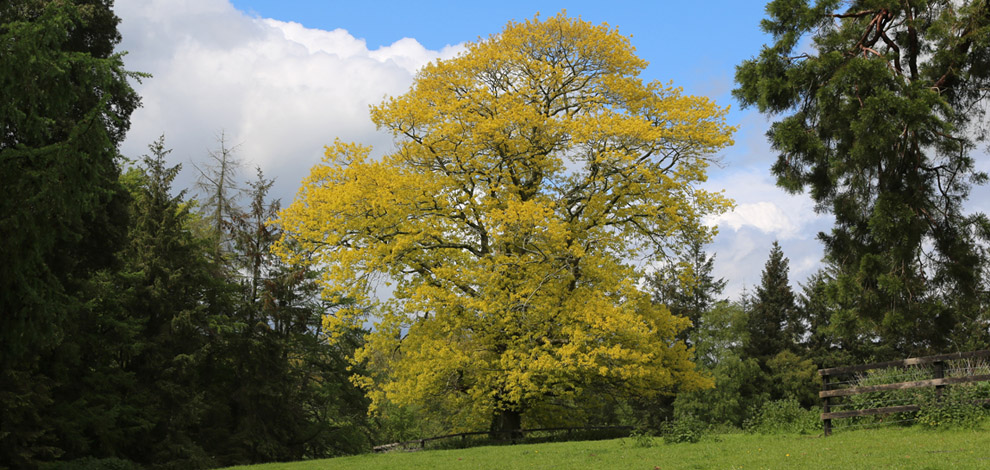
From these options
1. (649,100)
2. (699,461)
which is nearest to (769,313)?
(649,100)

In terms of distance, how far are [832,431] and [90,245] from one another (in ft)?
51.5

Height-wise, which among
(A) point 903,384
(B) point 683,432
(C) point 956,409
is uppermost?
(A) point 903,384

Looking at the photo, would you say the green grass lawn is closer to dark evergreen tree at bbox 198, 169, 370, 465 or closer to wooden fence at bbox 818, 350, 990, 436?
wooden fence at bbox 818, 350, 990, 436

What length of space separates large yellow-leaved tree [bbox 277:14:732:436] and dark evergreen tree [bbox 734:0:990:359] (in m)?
2.90

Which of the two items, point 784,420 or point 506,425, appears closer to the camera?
point 784,420

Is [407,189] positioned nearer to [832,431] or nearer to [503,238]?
[503,238]

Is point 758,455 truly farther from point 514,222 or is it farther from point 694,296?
point 694,296

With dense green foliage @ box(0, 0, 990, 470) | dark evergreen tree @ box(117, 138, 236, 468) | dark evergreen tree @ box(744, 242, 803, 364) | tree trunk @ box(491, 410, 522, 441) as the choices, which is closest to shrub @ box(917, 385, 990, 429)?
dense green foliage @ box(0, 0, 990, 470)

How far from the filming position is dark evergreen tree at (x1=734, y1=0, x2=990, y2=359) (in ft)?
49.8

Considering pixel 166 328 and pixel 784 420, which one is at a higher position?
pixel 166 328

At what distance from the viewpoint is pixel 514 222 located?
1745 cm

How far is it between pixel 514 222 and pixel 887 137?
8038 millimetres

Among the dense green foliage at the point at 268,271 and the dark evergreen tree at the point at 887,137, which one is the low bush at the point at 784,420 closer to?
the dense green foliage at the point at 268,271

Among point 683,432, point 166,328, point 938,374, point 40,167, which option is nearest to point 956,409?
point 938,374
